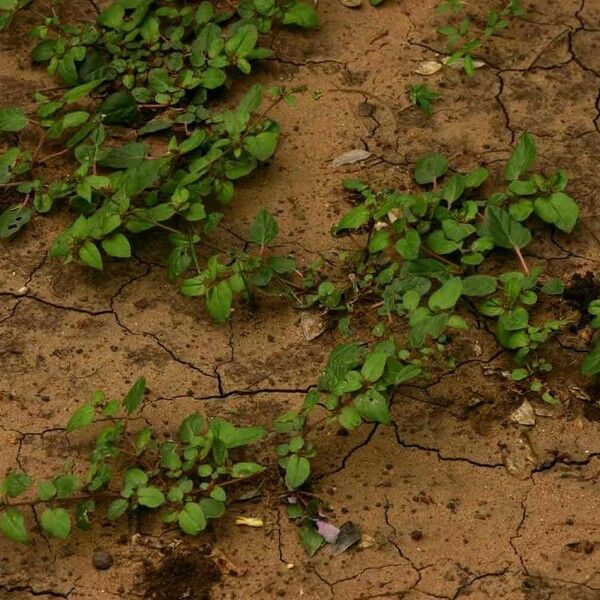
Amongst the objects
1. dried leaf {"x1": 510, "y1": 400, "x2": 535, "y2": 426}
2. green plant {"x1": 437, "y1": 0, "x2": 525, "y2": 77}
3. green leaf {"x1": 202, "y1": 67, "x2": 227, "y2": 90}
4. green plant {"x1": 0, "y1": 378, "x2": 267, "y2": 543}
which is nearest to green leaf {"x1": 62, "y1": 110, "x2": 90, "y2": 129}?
green leaf {"x1": 202, "y1": 67, "x2": 227, "y2": 90}

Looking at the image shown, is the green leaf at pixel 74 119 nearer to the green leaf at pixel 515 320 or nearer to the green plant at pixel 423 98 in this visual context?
the green plant at pixel 423 98

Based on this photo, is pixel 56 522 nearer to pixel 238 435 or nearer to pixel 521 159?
pixel 238 435

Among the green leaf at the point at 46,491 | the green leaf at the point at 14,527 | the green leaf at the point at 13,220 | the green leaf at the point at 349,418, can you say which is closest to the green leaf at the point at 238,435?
the green leaf at the point at 349,418

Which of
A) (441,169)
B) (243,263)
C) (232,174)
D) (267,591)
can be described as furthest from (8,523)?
(441,169)

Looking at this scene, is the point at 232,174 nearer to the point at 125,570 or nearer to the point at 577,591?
the point at 125,570

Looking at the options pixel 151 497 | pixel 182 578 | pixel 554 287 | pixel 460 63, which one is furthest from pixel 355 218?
pixel 182 578

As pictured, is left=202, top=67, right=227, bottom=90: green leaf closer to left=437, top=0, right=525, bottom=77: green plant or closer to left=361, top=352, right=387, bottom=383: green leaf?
left=437, top=0, right=525, bottom=77: green plant

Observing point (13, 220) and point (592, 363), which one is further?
point (13, 220)

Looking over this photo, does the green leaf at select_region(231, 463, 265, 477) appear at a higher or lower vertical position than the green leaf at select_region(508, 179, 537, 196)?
lower
